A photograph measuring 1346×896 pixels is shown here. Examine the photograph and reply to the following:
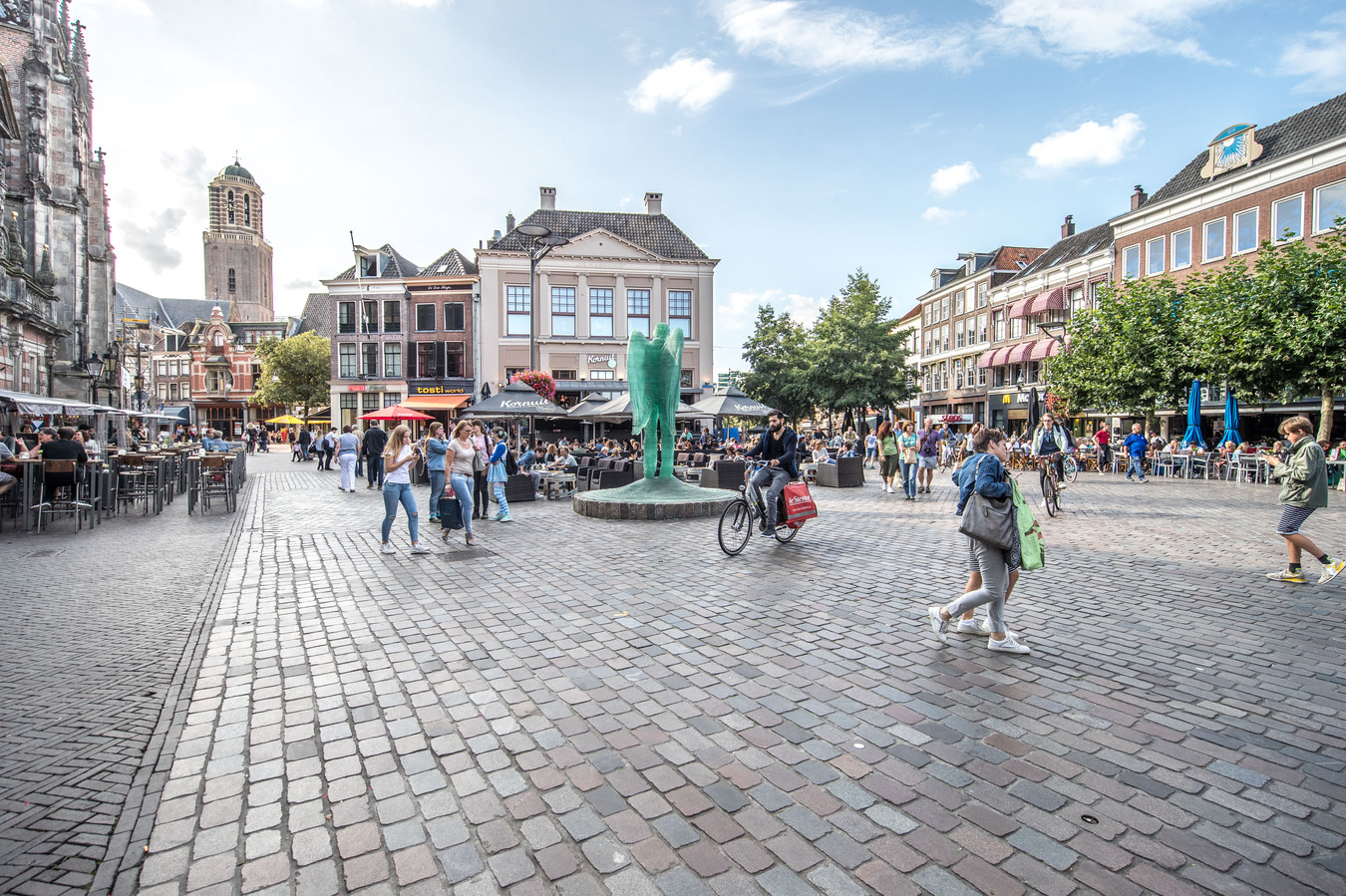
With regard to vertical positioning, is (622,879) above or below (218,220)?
below

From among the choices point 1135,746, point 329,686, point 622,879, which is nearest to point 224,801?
point 329,686

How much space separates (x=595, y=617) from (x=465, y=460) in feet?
14.5

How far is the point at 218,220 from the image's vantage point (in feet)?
321

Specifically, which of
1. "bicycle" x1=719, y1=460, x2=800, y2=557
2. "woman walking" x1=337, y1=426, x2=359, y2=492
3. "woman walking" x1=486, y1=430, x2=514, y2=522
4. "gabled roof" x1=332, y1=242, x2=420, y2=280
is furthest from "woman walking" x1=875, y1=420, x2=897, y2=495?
"gabled roof" x1=332, y1=242, x2=420, y2=280

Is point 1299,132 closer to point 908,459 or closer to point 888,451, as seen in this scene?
point 888,451

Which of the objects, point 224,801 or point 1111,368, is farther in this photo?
point 1111,368

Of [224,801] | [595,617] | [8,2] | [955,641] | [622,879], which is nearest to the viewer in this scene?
[622,879]

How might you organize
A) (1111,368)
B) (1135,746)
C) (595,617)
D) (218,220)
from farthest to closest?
1. (218,220)
2. (1111,368)
3. (595,617)
4. (1135,746)

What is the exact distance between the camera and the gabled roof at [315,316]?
6919 cm

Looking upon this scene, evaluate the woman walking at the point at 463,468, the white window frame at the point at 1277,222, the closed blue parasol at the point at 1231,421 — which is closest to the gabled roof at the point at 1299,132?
the white window frame at the point at 1277,222

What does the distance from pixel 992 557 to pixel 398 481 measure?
6.77 meters

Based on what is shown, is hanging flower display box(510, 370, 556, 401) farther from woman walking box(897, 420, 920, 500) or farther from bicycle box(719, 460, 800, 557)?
bicycle box(719, 460, 800, 557)

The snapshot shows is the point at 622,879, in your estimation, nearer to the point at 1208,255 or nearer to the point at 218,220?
the point at 1208,255

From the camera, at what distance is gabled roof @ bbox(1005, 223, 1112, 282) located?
1468 inches
